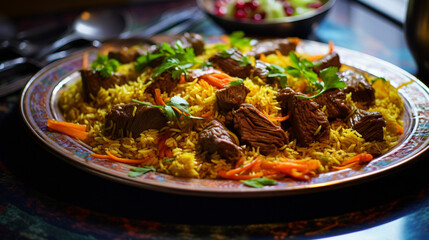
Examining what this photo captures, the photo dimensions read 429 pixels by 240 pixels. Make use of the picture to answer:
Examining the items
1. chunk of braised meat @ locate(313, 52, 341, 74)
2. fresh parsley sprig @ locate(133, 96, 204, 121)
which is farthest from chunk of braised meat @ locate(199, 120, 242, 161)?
chunk of braised meat @ locate(313, 52, 341, 74)

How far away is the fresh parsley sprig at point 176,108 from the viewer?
279 centimetres

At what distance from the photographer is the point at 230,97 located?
9.61 feet

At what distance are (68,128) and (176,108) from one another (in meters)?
0.80

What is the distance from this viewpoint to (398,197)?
254cm

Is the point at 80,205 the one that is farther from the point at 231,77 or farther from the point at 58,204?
the point at 231,77

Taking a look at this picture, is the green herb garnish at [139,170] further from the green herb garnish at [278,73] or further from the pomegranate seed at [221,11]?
the pomegranate seed at [221,11]

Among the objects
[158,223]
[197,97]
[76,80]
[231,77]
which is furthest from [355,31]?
[158,223]

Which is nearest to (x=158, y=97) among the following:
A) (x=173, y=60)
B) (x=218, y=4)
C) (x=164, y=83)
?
(x=164, y=83)

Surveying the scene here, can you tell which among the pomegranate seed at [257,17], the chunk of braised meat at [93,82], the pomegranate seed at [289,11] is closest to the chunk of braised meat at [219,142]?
the chunk of braised meat at [93,82]

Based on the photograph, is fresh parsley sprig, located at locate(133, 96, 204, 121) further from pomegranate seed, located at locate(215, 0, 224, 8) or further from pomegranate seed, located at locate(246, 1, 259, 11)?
pomegranate seed, located at locate(215, 0, 224, 8)

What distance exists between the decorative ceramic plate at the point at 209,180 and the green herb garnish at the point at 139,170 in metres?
0.03

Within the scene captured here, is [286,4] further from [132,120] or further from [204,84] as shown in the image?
[132,120]

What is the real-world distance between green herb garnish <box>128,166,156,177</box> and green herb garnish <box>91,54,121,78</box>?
1.17m

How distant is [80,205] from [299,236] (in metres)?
1.31
